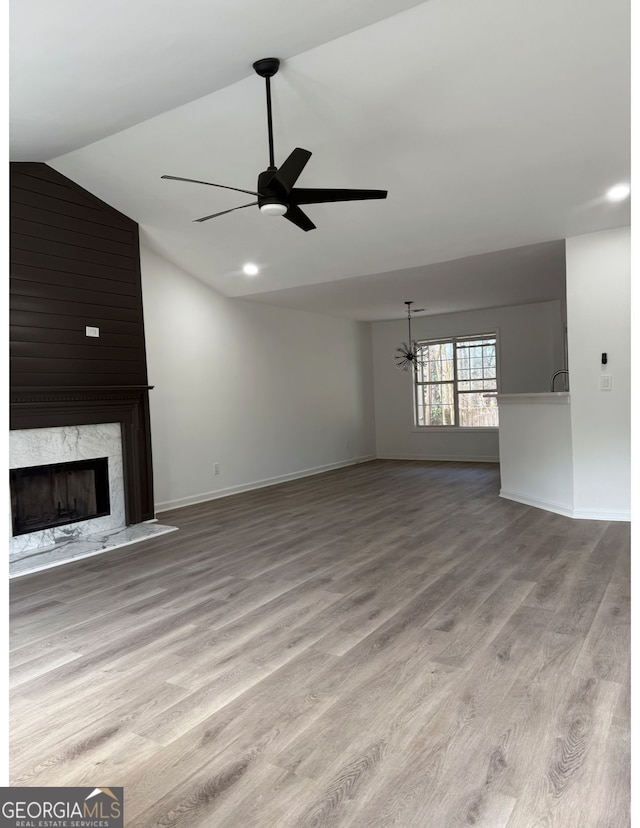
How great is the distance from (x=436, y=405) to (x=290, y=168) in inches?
285

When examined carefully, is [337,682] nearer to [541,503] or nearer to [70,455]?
[70,455]

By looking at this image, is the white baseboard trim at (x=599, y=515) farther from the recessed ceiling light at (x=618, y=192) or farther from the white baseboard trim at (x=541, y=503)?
the recessed ceiling light at (x=618, y=192)

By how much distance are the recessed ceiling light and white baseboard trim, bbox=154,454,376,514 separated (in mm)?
5048

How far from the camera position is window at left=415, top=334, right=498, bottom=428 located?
31.3ft

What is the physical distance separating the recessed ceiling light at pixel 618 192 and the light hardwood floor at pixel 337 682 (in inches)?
105

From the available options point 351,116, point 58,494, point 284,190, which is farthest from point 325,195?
point 58,494

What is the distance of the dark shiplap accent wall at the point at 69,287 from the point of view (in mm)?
4699

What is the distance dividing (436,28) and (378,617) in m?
3.30

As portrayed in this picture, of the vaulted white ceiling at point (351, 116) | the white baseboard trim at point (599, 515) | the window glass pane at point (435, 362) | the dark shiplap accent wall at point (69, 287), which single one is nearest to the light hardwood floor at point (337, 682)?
the white baseboard trim at point (599, 515)

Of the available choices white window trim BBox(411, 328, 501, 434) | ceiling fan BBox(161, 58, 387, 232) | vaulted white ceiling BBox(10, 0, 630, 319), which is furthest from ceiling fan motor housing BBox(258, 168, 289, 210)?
white window trim BBox(411, 328, 501, 434)

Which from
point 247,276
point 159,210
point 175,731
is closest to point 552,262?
point 247,276

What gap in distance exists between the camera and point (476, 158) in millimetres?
4285

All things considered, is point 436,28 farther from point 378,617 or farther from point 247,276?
point 247,276

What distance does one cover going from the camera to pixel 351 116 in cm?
398
